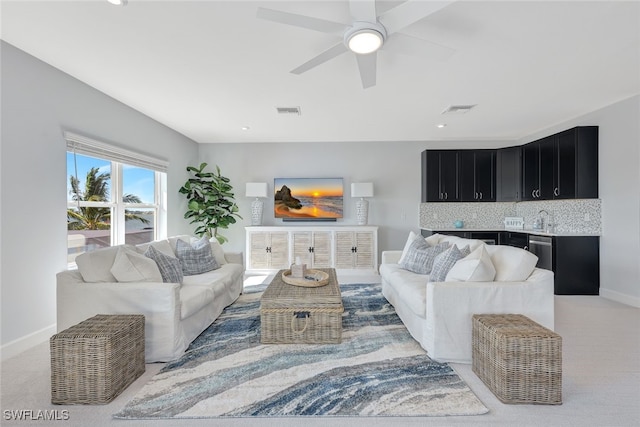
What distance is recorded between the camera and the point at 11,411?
179 cm

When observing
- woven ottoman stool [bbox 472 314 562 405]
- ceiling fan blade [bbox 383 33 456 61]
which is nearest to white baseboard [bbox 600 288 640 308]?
woven ottoman stool [bbox 472 314 562 405]

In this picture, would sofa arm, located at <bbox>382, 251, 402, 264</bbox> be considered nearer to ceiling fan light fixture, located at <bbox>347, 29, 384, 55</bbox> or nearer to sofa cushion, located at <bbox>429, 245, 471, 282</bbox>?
sofa cushion, located at <bbox>429, 245, 471, 282</bbox>

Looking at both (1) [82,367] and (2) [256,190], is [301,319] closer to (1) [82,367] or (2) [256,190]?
(1) [82,367]

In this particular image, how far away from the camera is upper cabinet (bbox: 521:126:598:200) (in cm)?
421

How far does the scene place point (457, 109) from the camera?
13.5 feet

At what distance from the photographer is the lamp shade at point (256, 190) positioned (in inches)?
227

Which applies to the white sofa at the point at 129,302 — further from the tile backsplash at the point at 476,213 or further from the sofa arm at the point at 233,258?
the tile backsplash at the point at 476,213

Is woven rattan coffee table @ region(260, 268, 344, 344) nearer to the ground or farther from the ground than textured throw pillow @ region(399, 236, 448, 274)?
nearer to the ground

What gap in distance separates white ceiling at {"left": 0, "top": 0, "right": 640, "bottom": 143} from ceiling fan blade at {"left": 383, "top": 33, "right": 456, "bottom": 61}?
0.21m

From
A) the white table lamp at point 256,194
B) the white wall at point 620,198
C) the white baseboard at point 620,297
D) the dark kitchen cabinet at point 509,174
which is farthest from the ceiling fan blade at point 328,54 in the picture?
the dark kitchen cabinet at point 509,174

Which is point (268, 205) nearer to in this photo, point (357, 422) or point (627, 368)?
point (357, 422)

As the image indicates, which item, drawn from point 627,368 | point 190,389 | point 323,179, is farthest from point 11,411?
point 323,179

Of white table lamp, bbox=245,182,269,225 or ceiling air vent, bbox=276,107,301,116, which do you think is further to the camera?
white table lamp, bbox=245,182,269,225

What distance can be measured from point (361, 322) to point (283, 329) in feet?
2.90
